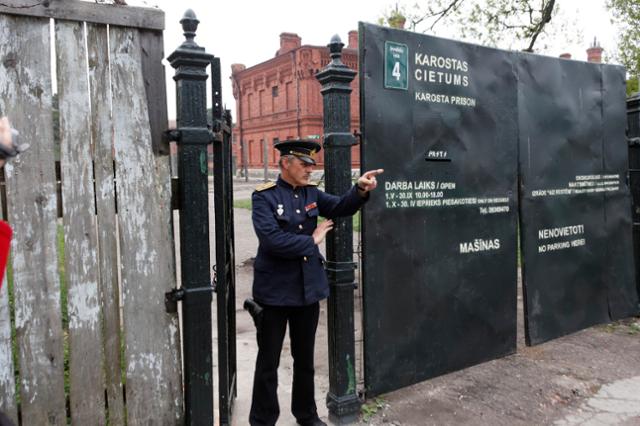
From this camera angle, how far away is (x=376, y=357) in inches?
146

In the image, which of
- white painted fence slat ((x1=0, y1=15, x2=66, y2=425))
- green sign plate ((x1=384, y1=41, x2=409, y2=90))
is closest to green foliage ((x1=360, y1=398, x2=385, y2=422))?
white painted fence slat ((x1=0, y1=15, x2=66, y2=425))

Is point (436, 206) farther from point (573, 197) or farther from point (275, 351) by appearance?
point (573, 197)

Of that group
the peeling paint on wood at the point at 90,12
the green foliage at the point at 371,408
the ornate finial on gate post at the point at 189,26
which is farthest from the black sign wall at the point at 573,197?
the peeling paint on wood at the point at 90,12

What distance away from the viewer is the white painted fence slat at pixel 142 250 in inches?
103

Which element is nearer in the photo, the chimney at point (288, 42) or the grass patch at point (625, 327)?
the grass patch at point (625, 327)

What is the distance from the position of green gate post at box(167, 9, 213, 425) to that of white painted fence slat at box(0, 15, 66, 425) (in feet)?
2.00

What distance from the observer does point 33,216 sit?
95.7 inches

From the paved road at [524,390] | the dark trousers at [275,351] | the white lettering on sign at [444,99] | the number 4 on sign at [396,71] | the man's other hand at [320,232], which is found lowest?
the paved road at [524,390]

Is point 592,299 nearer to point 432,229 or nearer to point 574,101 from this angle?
point 574,101

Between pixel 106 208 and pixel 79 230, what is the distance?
0.16 m

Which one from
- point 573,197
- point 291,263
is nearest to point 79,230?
point 291,263

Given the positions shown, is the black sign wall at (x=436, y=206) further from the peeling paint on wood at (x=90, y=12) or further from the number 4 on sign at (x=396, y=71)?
the peeling paint on wood at (x=90, y=12)

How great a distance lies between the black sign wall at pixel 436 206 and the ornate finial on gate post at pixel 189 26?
1164mm

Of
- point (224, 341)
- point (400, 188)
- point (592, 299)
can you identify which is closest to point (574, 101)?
point (592, 299)
